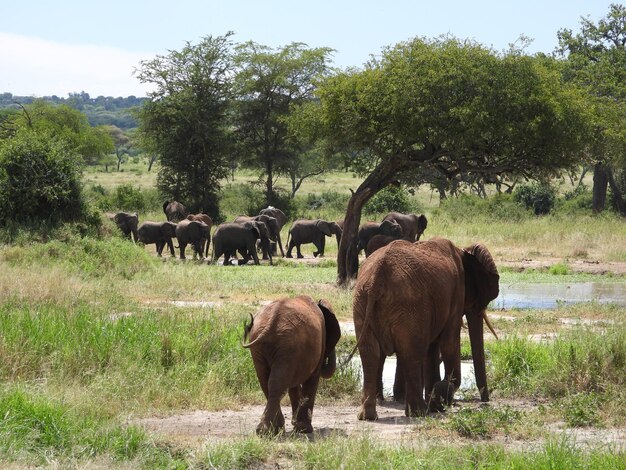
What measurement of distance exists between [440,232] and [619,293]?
1376 cm

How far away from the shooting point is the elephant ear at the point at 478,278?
1145 cm

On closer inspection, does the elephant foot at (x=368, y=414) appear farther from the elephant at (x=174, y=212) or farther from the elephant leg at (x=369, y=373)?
the elephant at (x=174, y=212)

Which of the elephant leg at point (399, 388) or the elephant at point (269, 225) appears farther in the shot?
the elephant at point (269, 225)

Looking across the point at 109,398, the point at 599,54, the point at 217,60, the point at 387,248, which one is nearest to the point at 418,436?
the point at 387,248

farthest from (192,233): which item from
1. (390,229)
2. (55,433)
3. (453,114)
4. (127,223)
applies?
(55,433)

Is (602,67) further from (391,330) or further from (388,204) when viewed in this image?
(391,330)

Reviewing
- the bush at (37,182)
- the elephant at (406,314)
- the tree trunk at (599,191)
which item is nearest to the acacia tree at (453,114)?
the bush at (37,182)

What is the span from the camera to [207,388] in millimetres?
10922

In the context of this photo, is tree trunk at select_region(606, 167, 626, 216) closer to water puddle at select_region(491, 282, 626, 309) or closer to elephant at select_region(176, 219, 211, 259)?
elephant at select_region(176, 219, 211, 259)

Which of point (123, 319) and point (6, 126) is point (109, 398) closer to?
point (123, 319)

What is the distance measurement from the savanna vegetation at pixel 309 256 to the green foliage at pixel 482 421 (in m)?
0.02

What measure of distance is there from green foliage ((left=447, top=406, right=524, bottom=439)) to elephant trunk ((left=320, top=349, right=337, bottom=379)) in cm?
125

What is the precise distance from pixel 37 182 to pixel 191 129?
82.3 feet

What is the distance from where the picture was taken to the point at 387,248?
33.8 ft
